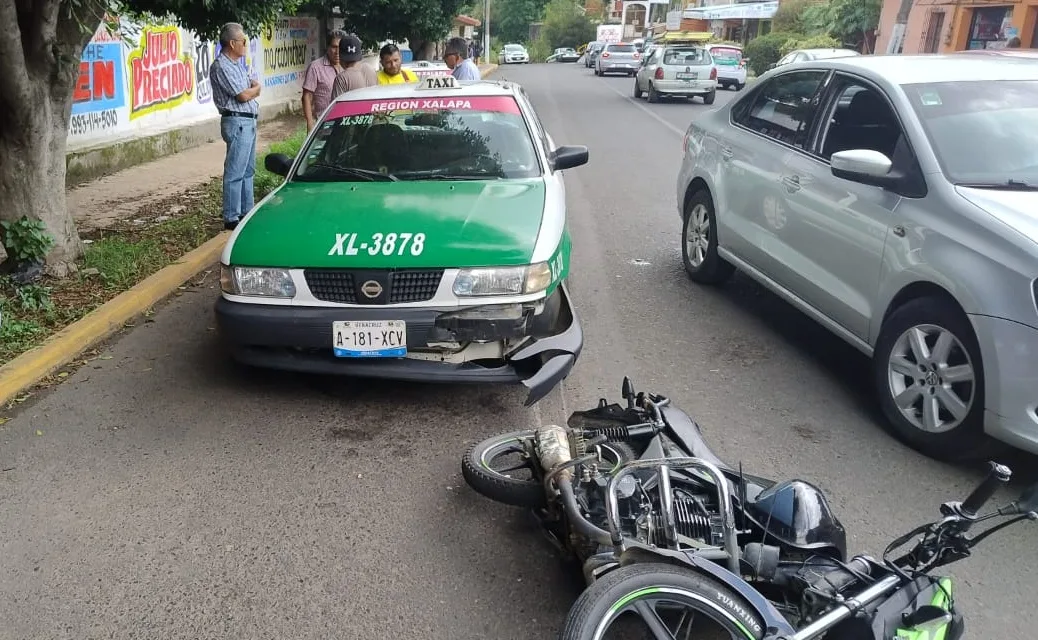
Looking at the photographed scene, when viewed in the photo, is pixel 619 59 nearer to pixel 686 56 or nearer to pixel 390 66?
pixel 686 56

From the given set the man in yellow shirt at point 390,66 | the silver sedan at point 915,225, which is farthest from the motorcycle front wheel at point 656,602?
the man in yellow shirt at point 390,66

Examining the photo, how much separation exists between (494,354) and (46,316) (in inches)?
126

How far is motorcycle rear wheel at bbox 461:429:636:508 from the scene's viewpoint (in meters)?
3.33

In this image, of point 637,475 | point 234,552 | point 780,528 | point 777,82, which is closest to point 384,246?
point 234,552

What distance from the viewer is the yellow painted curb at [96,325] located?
4887mm

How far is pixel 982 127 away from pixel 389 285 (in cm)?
308

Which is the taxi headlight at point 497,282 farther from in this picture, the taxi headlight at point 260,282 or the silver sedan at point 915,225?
the silver sedan at point 915,225

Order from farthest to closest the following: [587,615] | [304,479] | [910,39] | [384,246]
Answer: [910,39], [384,246], [304,479], [587,615]

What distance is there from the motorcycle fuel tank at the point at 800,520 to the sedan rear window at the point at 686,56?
71.6 feet

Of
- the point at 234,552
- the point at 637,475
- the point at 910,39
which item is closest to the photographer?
the point at 637,475

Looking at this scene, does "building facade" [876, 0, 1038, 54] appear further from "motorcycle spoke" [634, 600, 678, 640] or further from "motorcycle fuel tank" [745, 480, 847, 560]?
"motorcycle spoke" [634, 600, 678, 640]

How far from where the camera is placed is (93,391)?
16.0 ft

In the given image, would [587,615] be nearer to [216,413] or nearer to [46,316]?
[216,413]

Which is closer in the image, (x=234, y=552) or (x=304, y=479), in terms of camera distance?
(x=234, y=552)
